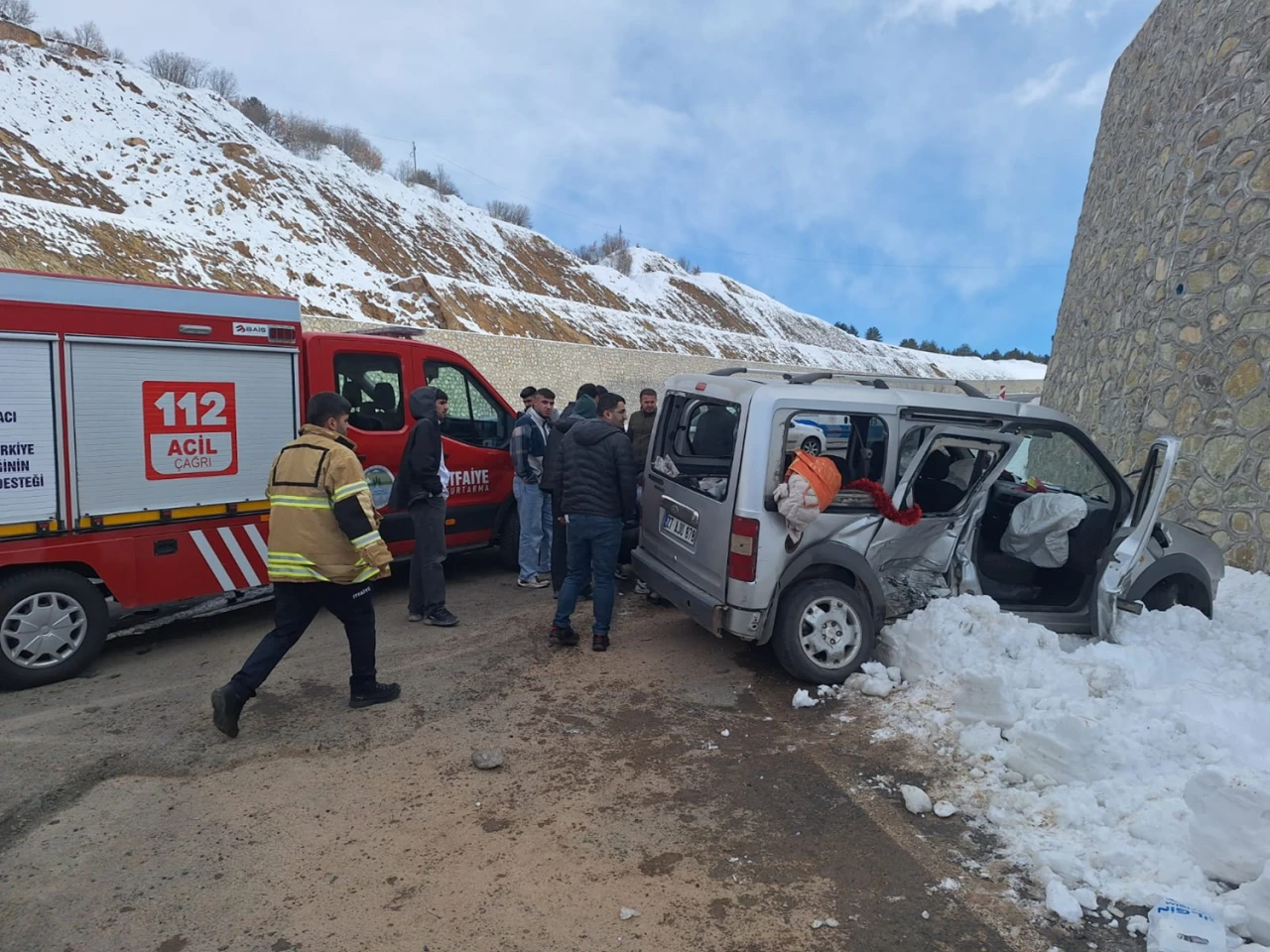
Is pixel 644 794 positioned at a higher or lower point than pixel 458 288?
lower

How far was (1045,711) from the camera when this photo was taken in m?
3.87

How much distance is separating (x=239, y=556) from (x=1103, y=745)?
542 cm

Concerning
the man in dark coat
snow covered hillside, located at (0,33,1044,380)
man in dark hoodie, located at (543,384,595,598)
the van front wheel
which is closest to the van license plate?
the van front wheel

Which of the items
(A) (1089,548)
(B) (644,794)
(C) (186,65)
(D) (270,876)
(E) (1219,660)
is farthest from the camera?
(C) (186,65)

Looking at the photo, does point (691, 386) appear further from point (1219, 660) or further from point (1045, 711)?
point (1219, 660)

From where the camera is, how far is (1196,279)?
8070 millimetres

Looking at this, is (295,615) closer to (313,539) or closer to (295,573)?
(295,573)

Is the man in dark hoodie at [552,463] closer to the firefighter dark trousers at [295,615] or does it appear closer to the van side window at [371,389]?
the van side window at [371,389]

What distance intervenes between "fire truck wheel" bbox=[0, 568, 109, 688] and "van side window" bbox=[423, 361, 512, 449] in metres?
3.08

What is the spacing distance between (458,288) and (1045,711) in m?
30.6

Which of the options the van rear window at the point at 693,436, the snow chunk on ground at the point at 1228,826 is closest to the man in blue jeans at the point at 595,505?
the van rear window at the point at 693,436

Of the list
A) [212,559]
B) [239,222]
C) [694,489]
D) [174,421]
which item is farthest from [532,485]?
[239,222]

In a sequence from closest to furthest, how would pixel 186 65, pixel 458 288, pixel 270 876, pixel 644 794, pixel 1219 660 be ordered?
pixel 270 876, pixel 644 794, pixel 1219 660, pixel 458 288, pixel 186 65

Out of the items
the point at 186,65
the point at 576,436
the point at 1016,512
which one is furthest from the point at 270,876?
the point at 186,65
